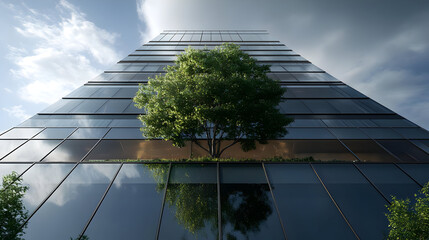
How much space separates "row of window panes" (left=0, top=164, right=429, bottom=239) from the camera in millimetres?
7070

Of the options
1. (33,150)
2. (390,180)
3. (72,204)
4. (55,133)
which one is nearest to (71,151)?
(33,150)

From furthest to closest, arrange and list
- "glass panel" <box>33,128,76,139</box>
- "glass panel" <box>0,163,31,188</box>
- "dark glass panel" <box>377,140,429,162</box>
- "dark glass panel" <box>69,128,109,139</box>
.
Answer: "dark glass panel" <box>69,128,109,139</box> < "glass panel" <box>33,128,76,139</box> < "dark glass panel" <box>377,140,429,162</box> < "glass panel" <box>0,163,31,188</box>

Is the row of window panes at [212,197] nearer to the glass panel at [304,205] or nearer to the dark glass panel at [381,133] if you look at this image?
the glass panel at [304,205]

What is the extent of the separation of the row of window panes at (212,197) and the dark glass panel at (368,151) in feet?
8.13

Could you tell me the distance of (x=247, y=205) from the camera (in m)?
7.92

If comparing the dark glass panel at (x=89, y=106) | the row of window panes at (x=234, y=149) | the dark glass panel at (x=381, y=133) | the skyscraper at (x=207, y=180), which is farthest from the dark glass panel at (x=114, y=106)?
the dark glass panel at (x=381, y=133)

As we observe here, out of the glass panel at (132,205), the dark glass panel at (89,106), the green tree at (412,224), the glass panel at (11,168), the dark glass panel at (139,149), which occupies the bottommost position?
the green tree at (412,224)

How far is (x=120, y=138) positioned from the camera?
1372cm

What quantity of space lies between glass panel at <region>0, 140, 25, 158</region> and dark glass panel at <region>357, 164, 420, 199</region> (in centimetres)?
1837

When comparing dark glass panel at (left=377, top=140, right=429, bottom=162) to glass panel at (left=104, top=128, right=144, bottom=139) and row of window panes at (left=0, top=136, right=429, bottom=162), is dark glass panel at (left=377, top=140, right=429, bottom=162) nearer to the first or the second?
row of window panes at (left=0, top=136, right=429, bottom=162)

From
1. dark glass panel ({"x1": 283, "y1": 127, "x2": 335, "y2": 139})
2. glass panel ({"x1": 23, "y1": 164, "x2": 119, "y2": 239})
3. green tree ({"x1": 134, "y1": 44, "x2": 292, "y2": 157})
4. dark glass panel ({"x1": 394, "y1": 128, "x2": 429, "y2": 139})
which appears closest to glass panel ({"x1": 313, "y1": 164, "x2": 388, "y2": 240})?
green tree ({"x1": 134, "y1": 44, "x2": 292, "y2": 157})

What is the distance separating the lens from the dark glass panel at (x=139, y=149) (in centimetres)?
1288

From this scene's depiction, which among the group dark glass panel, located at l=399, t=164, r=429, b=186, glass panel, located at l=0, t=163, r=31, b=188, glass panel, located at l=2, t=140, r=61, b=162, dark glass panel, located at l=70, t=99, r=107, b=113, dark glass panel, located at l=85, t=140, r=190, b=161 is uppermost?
dark glass panel, located at l=70, t=99, r=107, b=113

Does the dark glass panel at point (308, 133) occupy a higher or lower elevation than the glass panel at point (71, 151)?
higher
